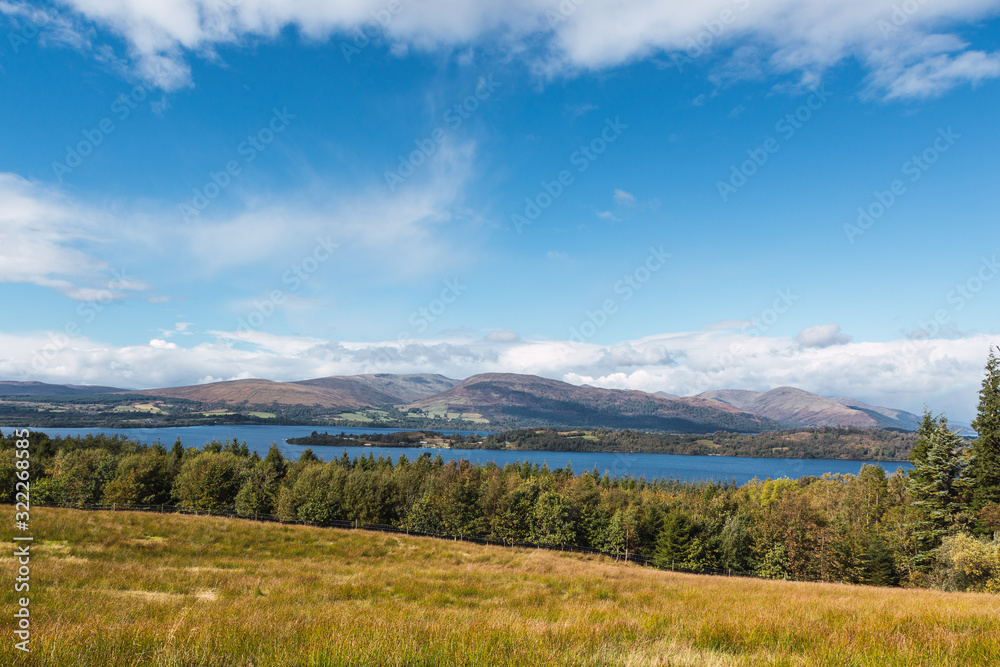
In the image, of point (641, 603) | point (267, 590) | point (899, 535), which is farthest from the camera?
point (899, 535)

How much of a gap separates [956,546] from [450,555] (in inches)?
1471

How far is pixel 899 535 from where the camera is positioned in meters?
53.0

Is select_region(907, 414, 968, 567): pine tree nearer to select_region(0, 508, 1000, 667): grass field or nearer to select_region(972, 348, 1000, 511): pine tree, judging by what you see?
select_region(972, 348, 1000, 511): pine tree

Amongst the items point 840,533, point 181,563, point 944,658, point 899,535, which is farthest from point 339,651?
point 840,533

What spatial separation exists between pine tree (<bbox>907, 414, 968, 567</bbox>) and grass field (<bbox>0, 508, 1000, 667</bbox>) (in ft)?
127

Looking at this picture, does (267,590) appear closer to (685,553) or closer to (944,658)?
(944,658)

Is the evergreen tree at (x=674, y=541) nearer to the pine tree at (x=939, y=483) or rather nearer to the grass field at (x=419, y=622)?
the pine tree at (x=939, y=483)

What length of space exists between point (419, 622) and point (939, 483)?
51948 mm

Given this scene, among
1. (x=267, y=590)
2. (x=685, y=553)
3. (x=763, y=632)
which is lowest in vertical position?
(x=685, y=553)

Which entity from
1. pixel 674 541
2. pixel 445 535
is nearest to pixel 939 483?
pixel 674 541

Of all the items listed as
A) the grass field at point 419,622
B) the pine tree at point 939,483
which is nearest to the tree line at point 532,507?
the pine tree at point 939,483

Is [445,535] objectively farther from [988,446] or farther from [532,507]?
[988,446]

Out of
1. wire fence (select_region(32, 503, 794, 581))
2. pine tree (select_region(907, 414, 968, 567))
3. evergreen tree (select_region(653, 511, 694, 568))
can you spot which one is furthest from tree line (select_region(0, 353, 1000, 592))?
pine tree (select_region(907, 414, 968, 567))

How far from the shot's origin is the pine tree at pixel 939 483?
3966cm
